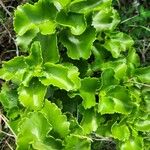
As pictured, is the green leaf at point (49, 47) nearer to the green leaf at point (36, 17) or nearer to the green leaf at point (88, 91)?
the green leaf at point (36, 17)

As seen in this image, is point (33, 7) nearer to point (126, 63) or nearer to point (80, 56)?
point (80, 56)

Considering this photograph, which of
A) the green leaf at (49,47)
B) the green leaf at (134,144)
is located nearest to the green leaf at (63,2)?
the green leaf at (49,47)

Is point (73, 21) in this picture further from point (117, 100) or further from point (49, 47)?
point (117, 100)

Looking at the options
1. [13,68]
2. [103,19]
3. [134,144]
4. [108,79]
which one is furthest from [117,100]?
[13,68]

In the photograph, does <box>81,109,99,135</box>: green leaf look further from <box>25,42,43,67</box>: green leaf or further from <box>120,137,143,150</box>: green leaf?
<box>25,42,43,67</box>: green leaf

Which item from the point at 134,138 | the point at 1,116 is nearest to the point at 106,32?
the point at 134,138
